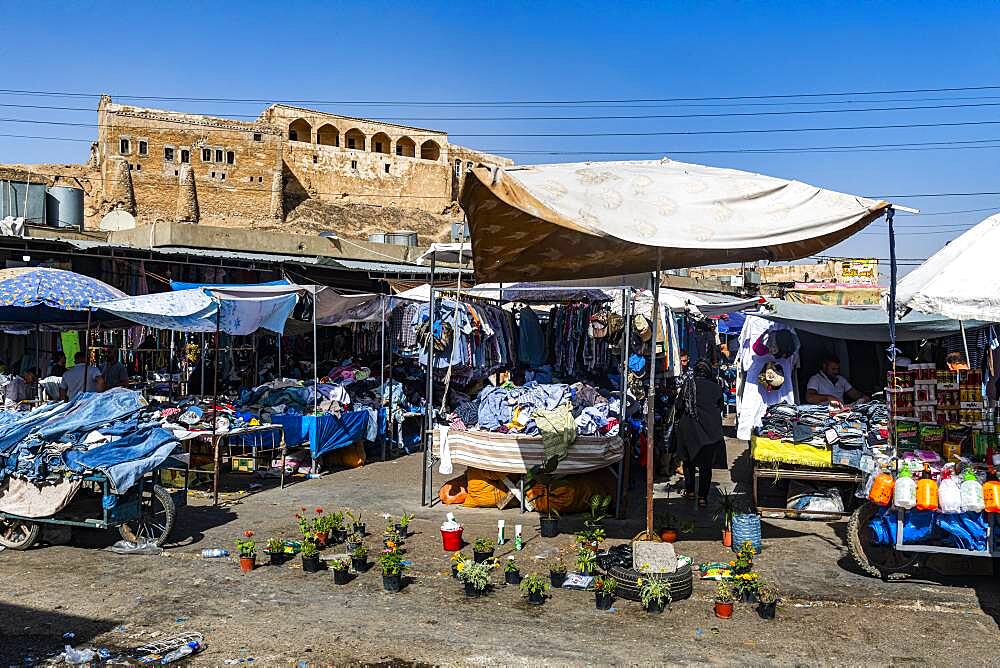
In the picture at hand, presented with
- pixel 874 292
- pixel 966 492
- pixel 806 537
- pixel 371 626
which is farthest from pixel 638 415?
pixel 874 292

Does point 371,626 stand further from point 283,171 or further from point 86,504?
point 283,171

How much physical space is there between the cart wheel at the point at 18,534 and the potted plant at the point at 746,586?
5692 millimetres

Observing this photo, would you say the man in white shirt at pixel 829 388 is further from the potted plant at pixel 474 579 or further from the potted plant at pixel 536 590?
the potted plant at pixel 474 579

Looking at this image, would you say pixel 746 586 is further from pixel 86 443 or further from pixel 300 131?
pixel 300 131

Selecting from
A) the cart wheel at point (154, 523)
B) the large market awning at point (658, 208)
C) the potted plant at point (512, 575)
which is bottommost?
the potted plant at point (512, 575)

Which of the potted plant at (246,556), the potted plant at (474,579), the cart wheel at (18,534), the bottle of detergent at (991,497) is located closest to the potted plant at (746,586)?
the bottle of detergent at (991,497)

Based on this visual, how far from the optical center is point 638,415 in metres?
9.98

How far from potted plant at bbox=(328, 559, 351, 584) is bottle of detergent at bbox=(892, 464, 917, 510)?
3926 mm

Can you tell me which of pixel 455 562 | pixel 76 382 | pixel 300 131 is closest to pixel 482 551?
pixel 455 562

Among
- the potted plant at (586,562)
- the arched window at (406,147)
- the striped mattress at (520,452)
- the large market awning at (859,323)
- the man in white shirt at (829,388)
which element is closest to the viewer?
the potted plant at (586,562)

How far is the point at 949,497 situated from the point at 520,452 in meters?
3.94

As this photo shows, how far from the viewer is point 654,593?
5262 mm

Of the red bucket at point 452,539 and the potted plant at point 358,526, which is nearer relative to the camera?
the red bucket at point 452,539

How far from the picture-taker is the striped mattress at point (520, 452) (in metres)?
7.96
